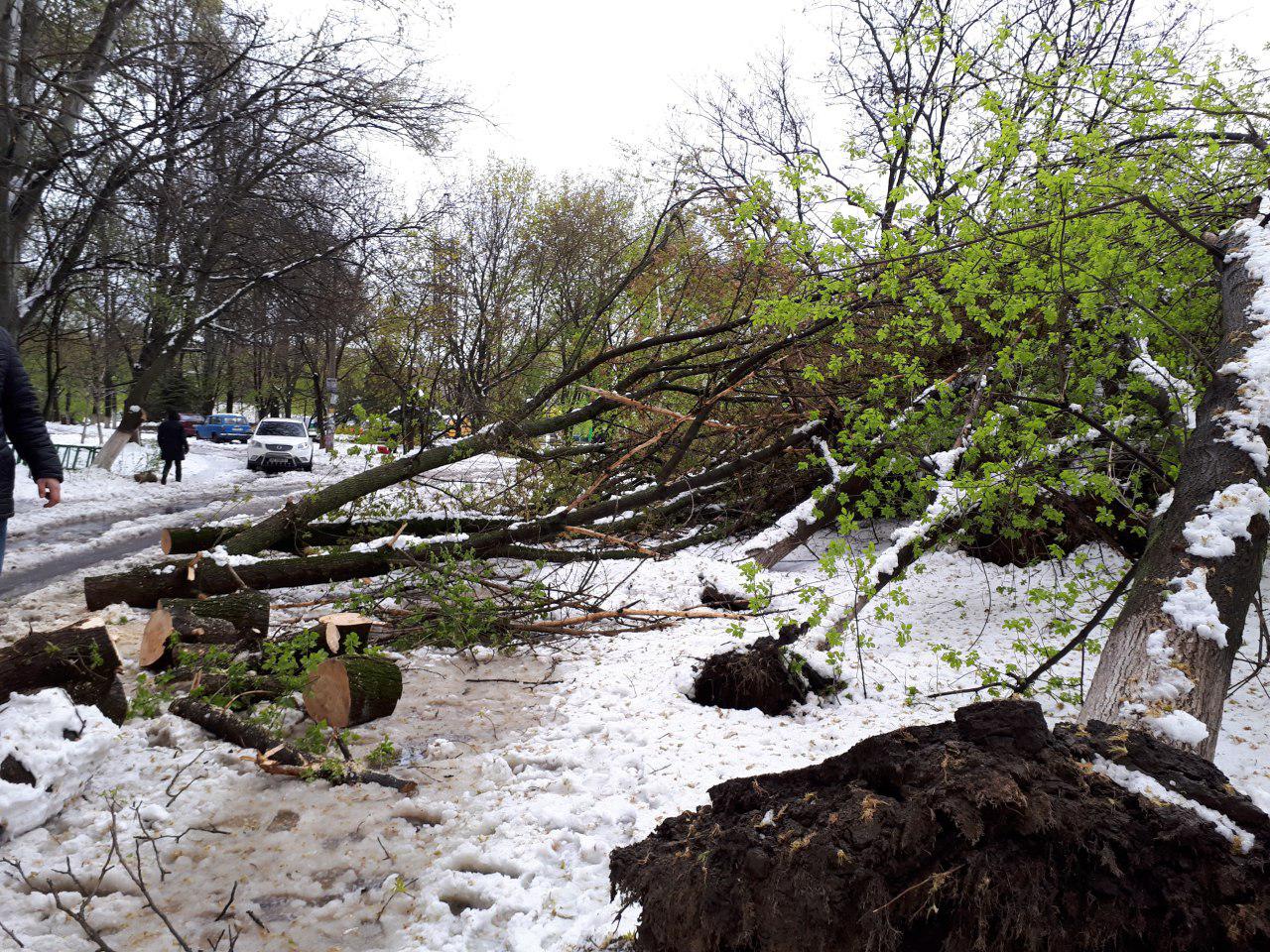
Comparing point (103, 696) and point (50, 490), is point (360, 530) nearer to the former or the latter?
point (50, 490)

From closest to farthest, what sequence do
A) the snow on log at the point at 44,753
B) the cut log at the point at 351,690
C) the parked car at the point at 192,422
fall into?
1. the snow on log at the point at 44,753
2. the cut log at the point at 351,690
3. the parked car at the point at 192,422

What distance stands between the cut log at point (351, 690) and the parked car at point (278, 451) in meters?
18.8

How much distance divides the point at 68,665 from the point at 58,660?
0.05m

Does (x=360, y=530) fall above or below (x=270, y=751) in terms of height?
above

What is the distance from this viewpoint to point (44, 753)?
268 centimetres

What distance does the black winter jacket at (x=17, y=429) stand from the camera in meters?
3.91

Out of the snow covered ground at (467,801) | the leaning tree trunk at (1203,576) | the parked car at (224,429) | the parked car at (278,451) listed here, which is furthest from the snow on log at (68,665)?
the parked car at (224,429)

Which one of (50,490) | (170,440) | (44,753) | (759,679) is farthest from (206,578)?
(170,440)

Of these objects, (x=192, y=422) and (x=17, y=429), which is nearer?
(x=17, y=429)

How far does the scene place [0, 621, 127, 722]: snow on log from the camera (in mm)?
3072

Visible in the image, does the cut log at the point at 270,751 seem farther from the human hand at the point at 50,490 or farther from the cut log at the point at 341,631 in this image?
the human hand at the point at 50,490

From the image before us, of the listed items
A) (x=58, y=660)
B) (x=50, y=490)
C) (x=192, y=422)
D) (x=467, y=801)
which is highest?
(x=192, y=422)

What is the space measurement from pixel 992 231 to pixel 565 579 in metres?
4.36

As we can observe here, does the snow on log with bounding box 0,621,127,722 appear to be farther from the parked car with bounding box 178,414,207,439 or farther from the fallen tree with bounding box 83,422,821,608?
the parked car with bounding box 178,414,207,439
